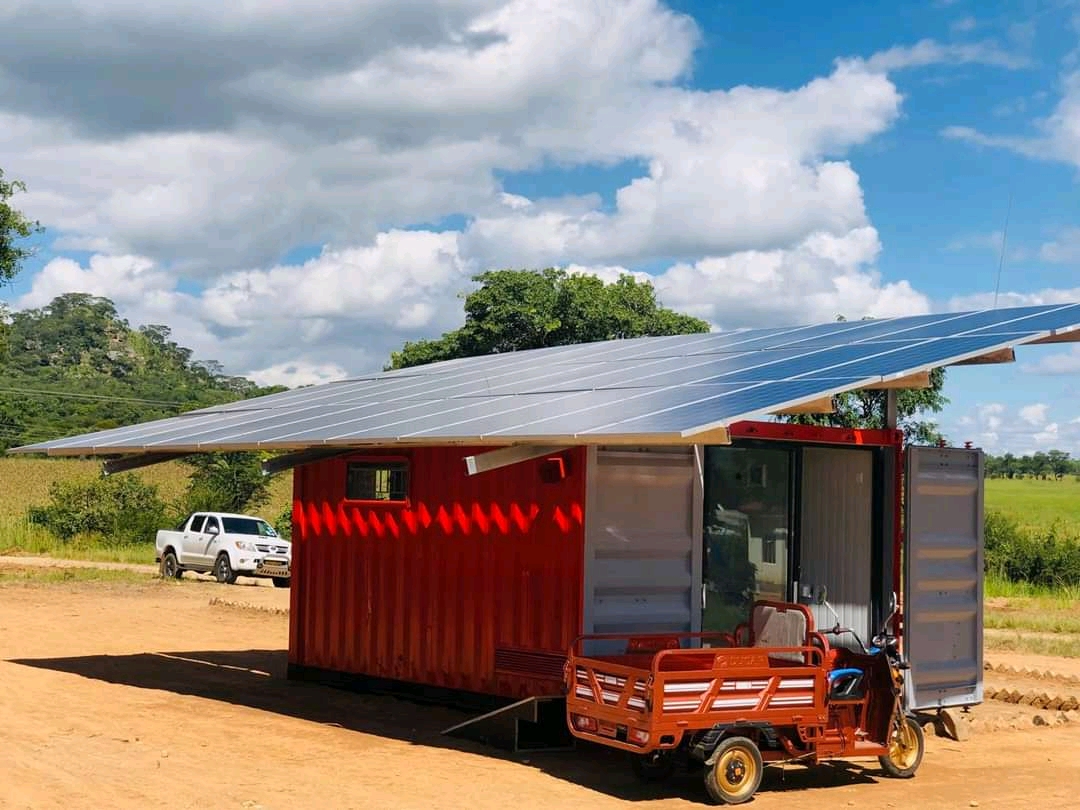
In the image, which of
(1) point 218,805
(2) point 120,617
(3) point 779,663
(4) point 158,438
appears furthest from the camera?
(2) point 120,617

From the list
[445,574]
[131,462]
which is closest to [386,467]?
[445,574]

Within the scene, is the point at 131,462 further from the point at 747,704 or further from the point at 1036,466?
the point at 1036,466

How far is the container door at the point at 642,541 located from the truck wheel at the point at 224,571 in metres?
21.1

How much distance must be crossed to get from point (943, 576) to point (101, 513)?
117 feet

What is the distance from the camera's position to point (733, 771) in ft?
32.9

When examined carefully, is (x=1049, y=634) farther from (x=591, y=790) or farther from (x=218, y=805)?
(x=218, y=805)

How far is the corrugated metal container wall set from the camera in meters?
12.5

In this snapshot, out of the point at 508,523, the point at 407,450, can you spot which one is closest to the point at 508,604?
the point at 508,523

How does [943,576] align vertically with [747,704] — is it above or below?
above

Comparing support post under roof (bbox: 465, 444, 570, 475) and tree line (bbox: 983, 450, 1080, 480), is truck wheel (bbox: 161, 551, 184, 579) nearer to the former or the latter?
support post under roof (bbox: 465, 444, 570, 475)

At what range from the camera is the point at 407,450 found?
14625 millimetres

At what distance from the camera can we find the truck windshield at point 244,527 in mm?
32375

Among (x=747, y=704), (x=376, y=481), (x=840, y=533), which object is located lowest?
(x=747, y=704)

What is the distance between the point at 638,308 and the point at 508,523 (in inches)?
1262
